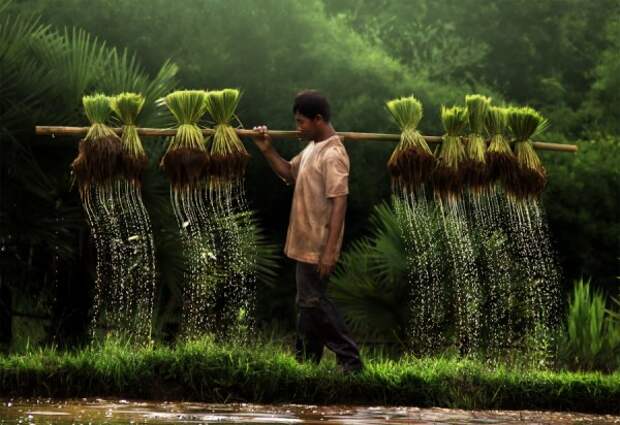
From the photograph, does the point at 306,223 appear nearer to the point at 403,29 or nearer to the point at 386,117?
the point at 386,117

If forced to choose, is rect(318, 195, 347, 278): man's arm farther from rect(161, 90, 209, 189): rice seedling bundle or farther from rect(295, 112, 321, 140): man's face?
rect(161, 90, 209, 189): rice seedling bundle

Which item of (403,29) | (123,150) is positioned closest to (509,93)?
(403,29)

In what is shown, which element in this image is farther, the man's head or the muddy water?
the man's head

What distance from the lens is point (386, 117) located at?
18.3 meters

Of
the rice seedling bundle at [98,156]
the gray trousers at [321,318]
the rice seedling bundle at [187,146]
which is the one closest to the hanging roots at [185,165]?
the rice seedling bundle at [187,146]

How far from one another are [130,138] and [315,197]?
1492mm

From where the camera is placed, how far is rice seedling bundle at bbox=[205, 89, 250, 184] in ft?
33.3

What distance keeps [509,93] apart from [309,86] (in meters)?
11.3

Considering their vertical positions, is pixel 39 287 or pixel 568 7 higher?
pixel 568 7

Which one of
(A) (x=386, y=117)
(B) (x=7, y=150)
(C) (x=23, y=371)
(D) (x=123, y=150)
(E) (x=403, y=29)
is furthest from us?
(E) (x=403, y=29)

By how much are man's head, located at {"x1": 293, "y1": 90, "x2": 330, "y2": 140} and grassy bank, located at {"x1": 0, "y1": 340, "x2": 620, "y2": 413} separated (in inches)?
60.4

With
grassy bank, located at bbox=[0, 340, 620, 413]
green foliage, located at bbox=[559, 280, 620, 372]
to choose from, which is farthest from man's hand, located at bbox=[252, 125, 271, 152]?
green foliage, located at bbox=[559, 280, 620, 372]

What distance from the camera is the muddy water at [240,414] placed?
7.98m

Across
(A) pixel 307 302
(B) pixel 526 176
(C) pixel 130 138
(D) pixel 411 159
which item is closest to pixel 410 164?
(D) pixel 411 159
